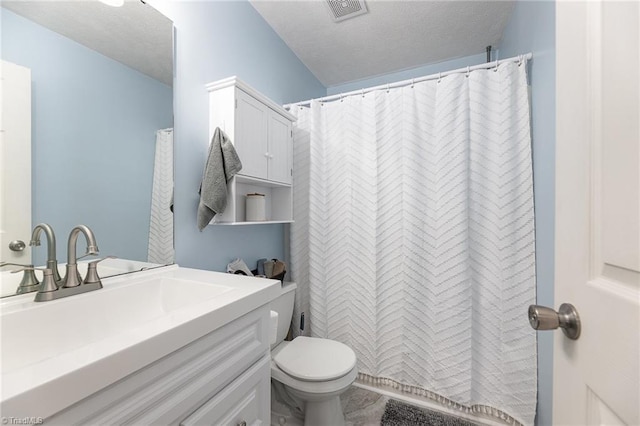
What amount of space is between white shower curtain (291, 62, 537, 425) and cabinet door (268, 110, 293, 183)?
0.19m

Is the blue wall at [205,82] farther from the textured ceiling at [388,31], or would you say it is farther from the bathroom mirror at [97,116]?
the textured ceiling at [388,31]

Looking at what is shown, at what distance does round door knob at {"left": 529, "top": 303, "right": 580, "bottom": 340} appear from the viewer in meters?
0.44

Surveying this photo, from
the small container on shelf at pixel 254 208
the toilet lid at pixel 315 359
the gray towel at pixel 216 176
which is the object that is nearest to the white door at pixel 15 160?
the gray towel at pixel 216 176

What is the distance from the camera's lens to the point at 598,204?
1.34ft

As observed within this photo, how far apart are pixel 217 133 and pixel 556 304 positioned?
1.33 m

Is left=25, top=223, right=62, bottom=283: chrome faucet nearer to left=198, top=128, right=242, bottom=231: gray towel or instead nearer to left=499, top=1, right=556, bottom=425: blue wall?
left=198, top=128, right=242, bottom=231: gray towel

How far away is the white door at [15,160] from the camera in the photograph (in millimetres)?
750

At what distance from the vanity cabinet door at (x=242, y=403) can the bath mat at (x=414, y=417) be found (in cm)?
89

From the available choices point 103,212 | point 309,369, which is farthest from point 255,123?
point 309,369

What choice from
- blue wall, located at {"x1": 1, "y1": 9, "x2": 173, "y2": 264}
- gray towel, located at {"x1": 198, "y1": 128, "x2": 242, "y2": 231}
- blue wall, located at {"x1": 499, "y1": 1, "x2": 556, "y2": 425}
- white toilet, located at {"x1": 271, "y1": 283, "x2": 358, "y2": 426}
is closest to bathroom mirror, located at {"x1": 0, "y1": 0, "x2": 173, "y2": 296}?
blue wall, located at {"x1": 1, "y1": 9, "x2": 173, "y2": 264}

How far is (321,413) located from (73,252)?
124 cm

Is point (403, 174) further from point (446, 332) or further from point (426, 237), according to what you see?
point (446, 332)

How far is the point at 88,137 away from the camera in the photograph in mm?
916

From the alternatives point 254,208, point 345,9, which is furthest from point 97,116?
point 345,9
